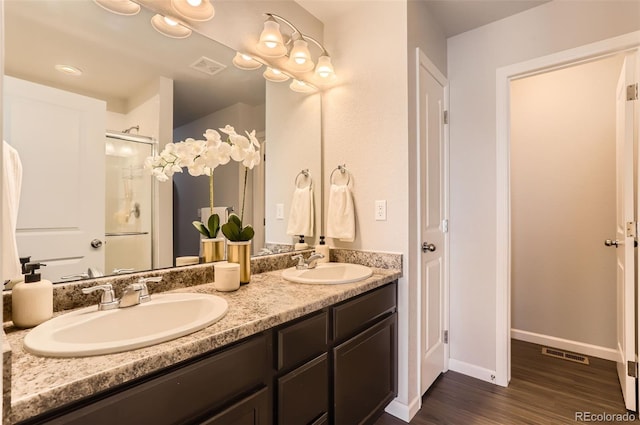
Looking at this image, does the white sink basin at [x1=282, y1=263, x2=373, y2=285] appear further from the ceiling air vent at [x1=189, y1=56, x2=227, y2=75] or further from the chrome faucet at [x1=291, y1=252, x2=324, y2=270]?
the ceiling air vent at [x1=189, y1=56, x2=227, y2=75]

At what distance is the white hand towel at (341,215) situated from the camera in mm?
1978

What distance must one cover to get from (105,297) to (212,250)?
53cm

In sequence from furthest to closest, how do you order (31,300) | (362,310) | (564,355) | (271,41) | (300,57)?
(564,355) → (300,57) → (271,41) → (362,310) → (31,300)

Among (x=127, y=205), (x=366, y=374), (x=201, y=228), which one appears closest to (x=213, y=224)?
(x=201, y=228)

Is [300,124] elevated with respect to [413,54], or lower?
lower

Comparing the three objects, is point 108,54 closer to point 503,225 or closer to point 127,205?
point 127,205

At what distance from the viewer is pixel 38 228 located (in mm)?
1050

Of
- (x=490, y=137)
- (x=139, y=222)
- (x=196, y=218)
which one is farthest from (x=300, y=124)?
(x=490, y=137)

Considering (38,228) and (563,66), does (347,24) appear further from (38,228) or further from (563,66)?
(38,228)

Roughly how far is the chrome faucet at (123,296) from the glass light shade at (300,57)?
151 centimetres

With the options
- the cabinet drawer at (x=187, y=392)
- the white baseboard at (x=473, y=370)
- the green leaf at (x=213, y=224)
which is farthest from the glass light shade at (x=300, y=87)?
the white baseboard at (x=473, y=370)

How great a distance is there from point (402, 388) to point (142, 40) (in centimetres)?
220

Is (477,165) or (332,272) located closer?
(332,272)

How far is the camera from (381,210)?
6.24ft
